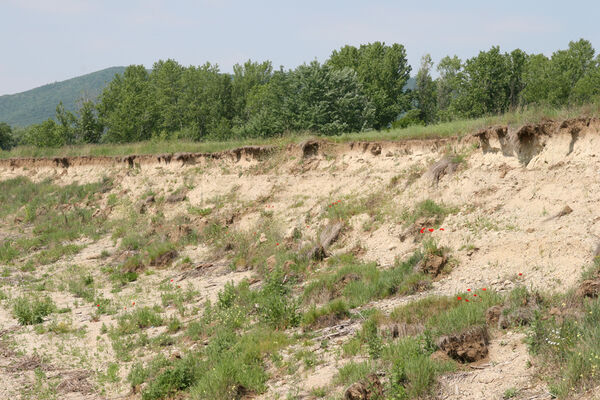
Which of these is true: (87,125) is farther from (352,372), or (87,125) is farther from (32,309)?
(352,372)

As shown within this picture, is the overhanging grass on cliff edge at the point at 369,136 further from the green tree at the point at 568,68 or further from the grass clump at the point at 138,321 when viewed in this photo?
the green tree at the point at 568,68

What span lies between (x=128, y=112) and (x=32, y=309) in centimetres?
3320

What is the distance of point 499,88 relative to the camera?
4338 centimetres

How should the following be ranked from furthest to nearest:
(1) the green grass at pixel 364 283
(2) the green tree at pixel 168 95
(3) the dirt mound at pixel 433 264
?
(2) the green tree at pixel 168 95, (3) the dirt mound at pixel 433 264, (1) the green grass at pixel 364 283

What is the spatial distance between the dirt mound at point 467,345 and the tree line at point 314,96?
948 inches

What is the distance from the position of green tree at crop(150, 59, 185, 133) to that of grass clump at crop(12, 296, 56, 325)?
1322 inches

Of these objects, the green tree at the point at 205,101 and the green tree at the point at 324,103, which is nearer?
the green tree at the point at 324,103

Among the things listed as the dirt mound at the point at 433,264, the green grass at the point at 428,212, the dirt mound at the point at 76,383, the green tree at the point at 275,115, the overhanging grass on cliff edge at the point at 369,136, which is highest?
the green tree at the point at 275,115

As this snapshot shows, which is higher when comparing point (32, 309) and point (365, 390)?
point (365, 390)

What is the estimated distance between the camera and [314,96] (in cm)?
3219

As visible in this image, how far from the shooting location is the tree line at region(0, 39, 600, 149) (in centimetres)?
3291

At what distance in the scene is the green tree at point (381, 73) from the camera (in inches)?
1785

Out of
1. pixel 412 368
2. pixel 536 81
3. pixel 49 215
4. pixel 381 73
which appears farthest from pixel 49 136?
pixel 412 368

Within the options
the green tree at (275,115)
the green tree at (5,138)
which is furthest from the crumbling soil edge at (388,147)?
the green tree at (5,138)
